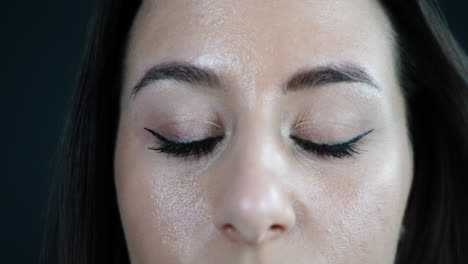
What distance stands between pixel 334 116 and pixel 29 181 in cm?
122

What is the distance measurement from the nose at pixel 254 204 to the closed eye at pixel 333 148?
0.07 meters

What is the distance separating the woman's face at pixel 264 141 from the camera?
98 cm

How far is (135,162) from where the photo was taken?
109cm

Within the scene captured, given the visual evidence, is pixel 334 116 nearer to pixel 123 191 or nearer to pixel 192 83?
pixel 192 83

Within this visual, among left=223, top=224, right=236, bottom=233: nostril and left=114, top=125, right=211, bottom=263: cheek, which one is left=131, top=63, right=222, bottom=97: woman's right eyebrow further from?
left=223, top=224, right=236, bottom=233: nostril

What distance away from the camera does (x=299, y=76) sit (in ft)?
3.31

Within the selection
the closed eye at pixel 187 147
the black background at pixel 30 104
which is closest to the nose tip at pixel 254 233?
the closed eye at pixel 187 147

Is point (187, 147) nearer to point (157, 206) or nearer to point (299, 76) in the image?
point (157, 206)

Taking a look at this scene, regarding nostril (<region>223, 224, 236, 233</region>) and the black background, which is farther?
the black background

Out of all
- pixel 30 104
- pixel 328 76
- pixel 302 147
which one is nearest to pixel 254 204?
pixel 302 147

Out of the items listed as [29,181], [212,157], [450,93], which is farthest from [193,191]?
[29,181]

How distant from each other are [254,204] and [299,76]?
236 millimetres

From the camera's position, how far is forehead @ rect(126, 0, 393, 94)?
1021 mm

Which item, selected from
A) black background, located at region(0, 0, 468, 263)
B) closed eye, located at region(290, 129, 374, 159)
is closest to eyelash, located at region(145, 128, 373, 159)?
closed eye, located at region(290, 129, 374, 159)
